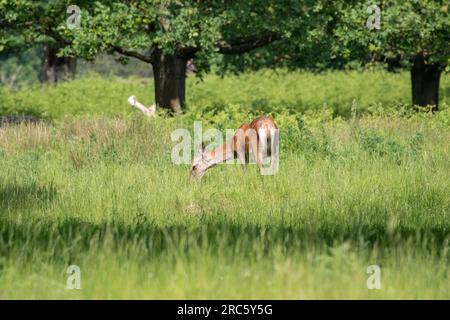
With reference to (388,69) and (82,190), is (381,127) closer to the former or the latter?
(82,190)

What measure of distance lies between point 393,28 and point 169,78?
5552 mm

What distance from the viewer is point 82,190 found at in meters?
Result: 12.1

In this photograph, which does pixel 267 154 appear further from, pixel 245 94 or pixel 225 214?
pixel 245 94

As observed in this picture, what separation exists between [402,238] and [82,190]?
4.77 m

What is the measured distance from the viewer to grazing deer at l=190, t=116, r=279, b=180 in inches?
543

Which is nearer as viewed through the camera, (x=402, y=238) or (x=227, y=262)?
(x=227, y=262)

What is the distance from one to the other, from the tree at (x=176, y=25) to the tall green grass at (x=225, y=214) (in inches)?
102

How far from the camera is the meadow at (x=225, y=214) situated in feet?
21.4

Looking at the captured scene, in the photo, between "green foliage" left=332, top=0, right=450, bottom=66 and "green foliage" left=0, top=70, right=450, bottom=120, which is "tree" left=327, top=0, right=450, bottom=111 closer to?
"green foliage" left=332, top=0, right=450, bottom=66

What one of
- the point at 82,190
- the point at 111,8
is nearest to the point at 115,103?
the point at 111,8

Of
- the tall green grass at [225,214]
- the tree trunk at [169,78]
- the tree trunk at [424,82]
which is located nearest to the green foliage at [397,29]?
the tree trunk at [424,82]

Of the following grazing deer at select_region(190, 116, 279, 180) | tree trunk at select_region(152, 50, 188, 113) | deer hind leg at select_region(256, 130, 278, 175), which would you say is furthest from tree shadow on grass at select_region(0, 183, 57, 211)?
tree trunk at select_region(152, 50, 188, 113)

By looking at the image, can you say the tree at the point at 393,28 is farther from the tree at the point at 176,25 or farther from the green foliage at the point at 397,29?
the tree at the point at 176,25
